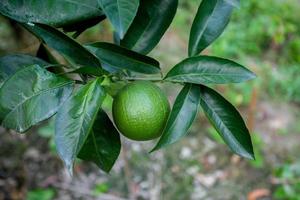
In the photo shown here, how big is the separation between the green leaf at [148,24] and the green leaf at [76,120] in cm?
12

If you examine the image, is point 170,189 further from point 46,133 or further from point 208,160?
point 46,133

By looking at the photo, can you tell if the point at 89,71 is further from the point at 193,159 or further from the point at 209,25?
the point at 193,159

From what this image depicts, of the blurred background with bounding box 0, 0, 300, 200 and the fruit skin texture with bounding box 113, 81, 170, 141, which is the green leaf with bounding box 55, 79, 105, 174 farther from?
the blurred background with bounding box 0, 0, 300, 200

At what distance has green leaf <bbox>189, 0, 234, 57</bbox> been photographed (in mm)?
627

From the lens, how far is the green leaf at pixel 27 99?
0.51 metres

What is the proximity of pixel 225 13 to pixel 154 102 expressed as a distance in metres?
0.17

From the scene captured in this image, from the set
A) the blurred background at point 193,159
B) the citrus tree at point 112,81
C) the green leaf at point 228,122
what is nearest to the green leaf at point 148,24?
the citrus tree at point 112,81

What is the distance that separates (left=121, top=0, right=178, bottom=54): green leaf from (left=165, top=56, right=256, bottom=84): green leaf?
0.07m

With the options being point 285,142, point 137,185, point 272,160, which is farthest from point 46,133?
point 285,142

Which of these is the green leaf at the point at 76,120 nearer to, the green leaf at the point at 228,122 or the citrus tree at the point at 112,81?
the citrus tree at the point at 112,81

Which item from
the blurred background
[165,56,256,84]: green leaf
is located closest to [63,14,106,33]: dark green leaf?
[165,56,256,84]: green leaf

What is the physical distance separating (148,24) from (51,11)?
0.47ft

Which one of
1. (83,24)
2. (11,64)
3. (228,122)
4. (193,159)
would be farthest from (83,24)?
(193,159)

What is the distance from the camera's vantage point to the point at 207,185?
192 cm
